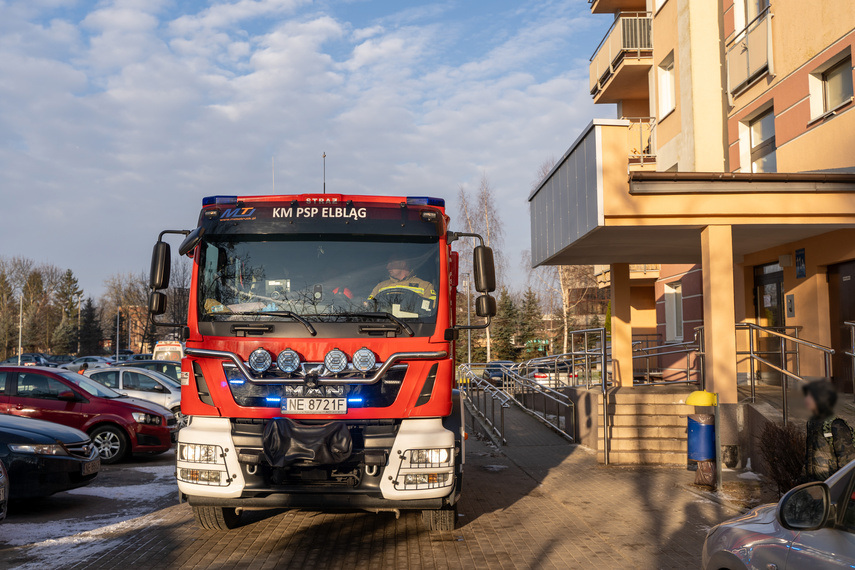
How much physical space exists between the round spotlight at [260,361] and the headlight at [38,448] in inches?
132

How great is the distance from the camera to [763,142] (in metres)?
15.7

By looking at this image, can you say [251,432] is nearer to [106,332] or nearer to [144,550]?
[144,550]

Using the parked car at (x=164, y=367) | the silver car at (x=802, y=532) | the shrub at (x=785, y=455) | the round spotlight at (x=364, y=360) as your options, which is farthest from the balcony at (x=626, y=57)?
the silver car at (x=802, y=532)

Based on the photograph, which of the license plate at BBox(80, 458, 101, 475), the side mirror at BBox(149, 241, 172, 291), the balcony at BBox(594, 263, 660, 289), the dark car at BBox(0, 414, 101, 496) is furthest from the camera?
the balcony at BBox(594, 263, 660, 289)

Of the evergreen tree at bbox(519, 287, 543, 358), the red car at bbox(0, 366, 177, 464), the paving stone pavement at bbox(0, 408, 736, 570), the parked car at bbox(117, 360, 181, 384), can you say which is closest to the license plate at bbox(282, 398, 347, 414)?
→ the paving stone pavement at bbox(0, 408, 736, 570)

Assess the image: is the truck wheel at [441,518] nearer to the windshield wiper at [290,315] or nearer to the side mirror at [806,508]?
the windshield wiper at [290,315]

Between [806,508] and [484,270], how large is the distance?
401 cm

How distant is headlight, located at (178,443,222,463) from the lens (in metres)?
5.95

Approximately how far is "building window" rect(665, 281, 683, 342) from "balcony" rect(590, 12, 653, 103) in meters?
6.22

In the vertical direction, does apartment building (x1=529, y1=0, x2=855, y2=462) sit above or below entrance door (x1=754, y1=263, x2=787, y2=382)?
above

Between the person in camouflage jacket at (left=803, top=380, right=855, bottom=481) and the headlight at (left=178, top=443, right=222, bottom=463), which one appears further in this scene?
the headlight at (left=178, top=443, right=222, bottom=463)

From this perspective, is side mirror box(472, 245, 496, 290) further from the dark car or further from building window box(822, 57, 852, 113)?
building window box(822, 57, 852, 113)

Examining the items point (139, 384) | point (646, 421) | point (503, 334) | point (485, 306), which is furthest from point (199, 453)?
point (503, 334)

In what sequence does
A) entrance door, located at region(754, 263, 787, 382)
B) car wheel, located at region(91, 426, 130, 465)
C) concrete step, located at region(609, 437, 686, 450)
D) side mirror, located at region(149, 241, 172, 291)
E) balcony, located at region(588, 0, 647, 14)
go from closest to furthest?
side mirror, located at region(149, 241, 172, 291) < concrete step, located at region(609, 437, 686, 450) < car wheel, located at region(91, 426, 130, 465) < entrance door, located at region(754, 263, 787, 382) < balcony, located at region(588, 0, 647, 14)
